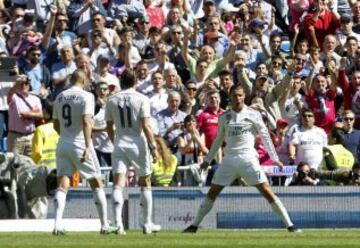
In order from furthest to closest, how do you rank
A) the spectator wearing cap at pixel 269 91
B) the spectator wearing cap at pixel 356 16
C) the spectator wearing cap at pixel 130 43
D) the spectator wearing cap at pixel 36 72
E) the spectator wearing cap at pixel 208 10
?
the spectator wearing cap at pixel 356 16 → the spectator wearing cap at pixel 208 10 → the spectator wearing cap at pixel 130 43 → the spectator wearing cap at pixel 269 91 → the spectator wearing cap at pixel 36 72

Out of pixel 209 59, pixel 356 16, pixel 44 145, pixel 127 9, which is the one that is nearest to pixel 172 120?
pixel 209 59

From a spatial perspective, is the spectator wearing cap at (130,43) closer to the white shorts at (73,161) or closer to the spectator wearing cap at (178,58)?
the spectator wearing cap at (178,58)

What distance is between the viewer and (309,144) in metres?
25.3

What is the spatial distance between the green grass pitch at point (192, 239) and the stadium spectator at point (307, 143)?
4023 mm

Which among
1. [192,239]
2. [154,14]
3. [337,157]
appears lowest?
[192,239]

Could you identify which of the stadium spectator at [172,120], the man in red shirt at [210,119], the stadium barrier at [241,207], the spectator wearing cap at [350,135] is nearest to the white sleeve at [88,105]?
the stadium barrier at [241,207]

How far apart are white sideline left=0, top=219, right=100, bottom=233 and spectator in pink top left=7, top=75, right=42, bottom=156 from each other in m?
3.00

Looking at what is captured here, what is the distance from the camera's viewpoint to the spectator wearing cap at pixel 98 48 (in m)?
27.6

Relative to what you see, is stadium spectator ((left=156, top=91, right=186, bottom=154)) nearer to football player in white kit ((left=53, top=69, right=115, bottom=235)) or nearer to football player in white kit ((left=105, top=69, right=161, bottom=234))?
football player in white kit ((left=105, top=69, right=161, bottom=234))

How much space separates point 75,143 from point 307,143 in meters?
6.77

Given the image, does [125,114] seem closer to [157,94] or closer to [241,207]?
[241,207]

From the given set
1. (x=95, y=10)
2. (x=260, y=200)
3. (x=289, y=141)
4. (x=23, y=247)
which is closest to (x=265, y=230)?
(x=260, y=200)

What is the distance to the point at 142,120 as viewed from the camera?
1983cm

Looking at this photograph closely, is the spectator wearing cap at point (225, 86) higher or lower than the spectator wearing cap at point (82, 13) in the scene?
lower
